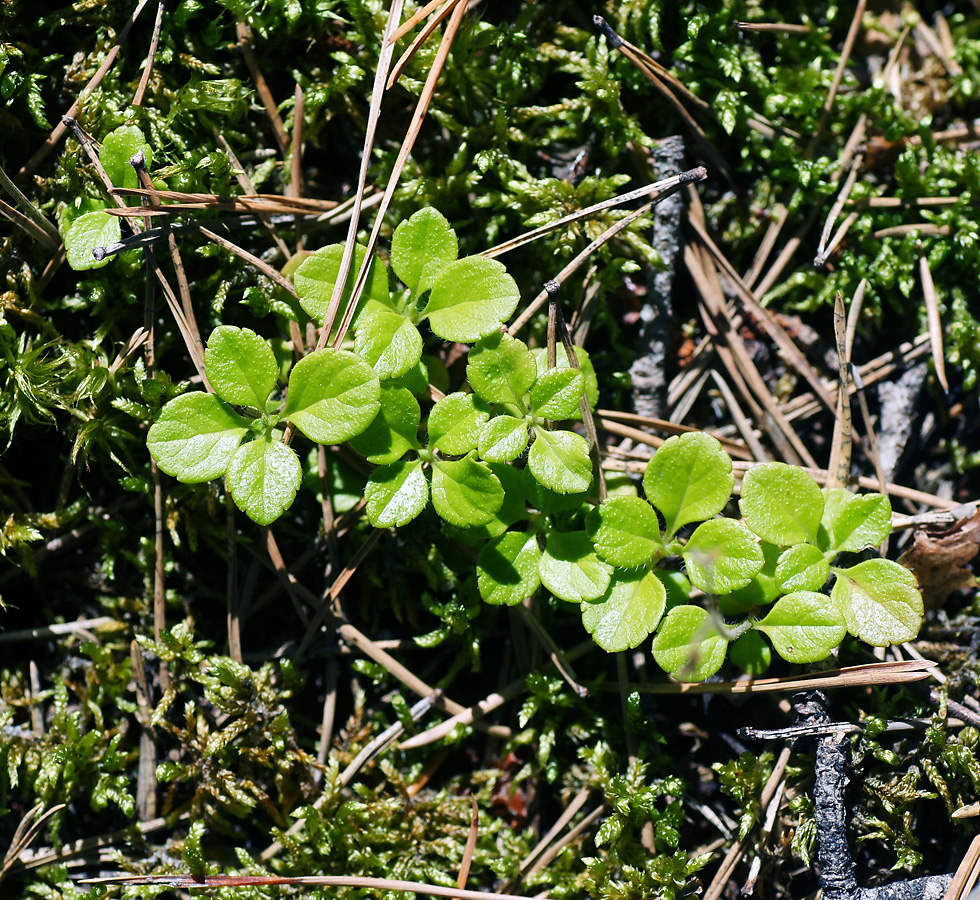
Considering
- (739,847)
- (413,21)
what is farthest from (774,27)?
A: (739,847)

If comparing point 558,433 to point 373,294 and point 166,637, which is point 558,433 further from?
point 166,637

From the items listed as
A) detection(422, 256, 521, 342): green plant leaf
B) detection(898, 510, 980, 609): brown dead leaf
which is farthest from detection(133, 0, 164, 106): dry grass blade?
detection(898, 510, 980, 609): brown dead leaf

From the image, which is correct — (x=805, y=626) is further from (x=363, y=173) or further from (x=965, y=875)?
(x=363, y=173)

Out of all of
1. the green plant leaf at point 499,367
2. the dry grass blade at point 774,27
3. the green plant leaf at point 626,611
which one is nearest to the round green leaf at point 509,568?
the green plant leaf at point 626,611

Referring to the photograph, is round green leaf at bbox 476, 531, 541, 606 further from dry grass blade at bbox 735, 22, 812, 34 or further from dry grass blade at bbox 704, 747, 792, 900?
dry grass blade at bbox 735, 22, 812, 34

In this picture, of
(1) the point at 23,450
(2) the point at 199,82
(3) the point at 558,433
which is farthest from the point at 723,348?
(1) the point at 23,450

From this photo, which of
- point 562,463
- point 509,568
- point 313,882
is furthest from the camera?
point 313,882

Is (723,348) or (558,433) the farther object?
(723,348)
